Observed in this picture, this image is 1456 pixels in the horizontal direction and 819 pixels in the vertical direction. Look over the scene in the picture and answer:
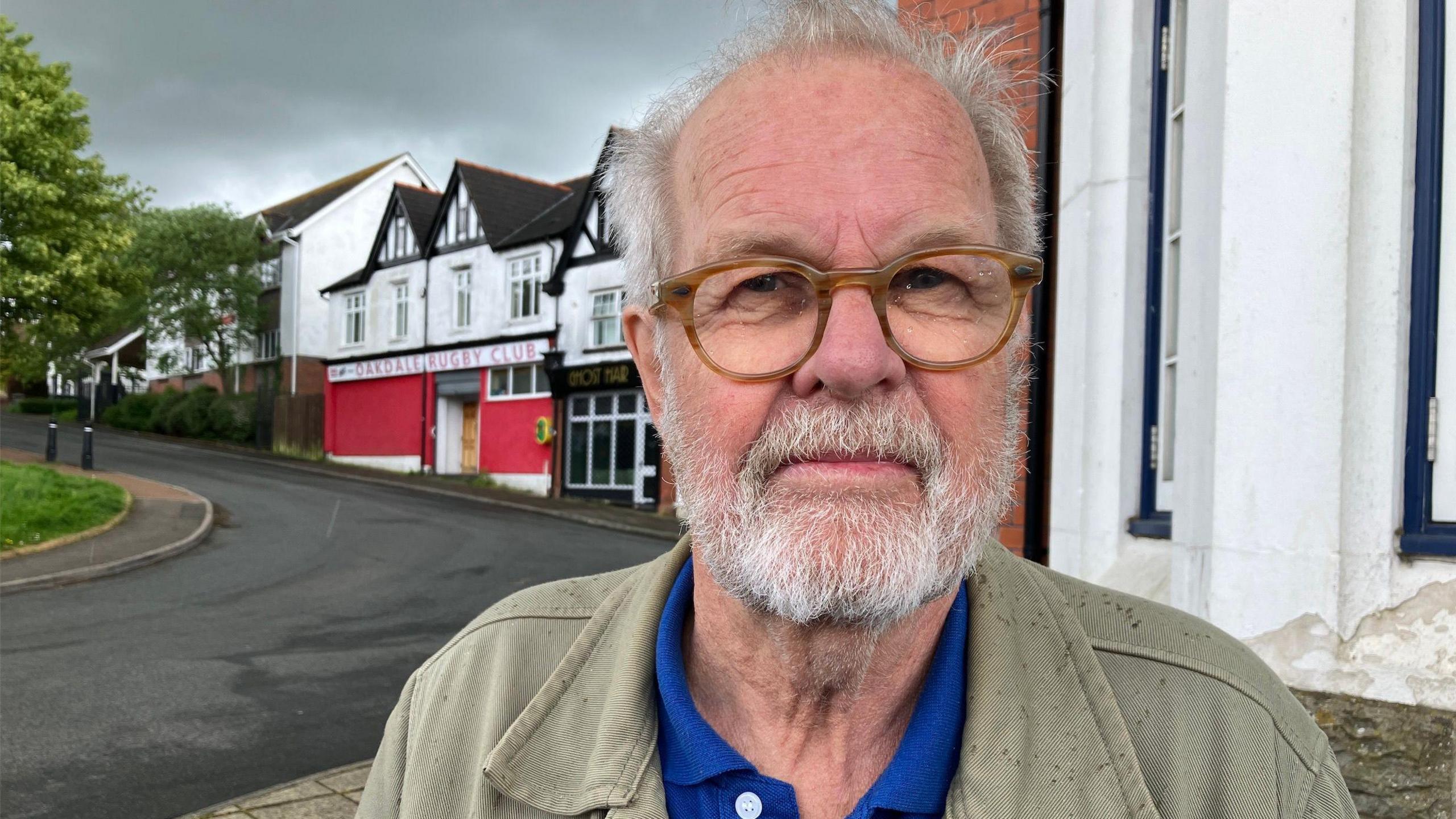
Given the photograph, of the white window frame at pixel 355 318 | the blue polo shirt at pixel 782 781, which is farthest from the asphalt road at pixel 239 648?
the white window frame at pixel 355 318

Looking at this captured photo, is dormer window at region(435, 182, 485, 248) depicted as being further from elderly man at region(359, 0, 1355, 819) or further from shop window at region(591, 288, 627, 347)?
elderly man at region(359, 0, 1355, 819)

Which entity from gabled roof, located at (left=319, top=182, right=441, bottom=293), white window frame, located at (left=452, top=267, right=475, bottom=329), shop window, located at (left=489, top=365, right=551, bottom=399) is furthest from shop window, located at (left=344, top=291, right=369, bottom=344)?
shop window, located at (left=489, top=365, right=551, bottom=399)

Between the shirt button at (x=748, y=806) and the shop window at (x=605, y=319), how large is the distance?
23.6m

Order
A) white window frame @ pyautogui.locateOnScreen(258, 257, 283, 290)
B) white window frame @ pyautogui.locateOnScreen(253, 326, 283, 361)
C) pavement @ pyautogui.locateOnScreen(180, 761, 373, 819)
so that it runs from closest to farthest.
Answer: pavement @ pyautogui.locateOnScreen(180, 761, 373, 819) → white window frame @ pyautogui.locateOnScreen(253, 326, 283, 361) → white window frame @ pyautogui.locateOnScreen(258, 257, 283, 290)

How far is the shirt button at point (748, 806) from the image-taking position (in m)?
1.57

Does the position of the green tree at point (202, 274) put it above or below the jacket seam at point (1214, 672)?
above

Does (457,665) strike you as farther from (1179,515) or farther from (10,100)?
(10,100)

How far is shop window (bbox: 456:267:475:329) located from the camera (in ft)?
99.6

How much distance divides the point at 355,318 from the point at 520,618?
118 feet

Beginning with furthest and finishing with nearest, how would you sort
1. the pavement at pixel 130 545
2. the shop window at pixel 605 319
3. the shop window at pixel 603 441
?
the shop window at pixel 605 319 < the shop window at pixel 603 441 < the pavement at pixel 130 545

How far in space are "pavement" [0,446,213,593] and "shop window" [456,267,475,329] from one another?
11196mm

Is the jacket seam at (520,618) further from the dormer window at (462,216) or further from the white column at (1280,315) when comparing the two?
the dormer window at (462,216)

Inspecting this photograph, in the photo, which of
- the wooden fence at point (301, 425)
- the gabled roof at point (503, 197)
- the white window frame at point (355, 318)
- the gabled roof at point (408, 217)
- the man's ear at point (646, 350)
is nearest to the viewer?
the man's ear at point (646, 350)

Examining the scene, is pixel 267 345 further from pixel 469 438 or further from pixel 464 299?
pixel 469 438
